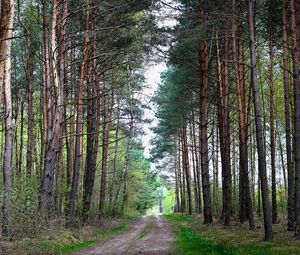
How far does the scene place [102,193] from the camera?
25.1m

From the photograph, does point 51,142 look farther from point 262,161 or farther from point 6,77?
point 262,161

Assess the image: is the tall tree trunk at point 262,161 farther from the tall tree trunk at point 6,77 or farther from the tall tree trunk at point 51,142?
the tall tree trunk at point 6,77

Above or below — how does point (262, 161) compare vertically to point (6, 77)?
below

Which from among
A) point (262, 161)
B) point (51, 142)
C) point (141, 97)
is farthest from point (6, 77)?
point (141, 97)

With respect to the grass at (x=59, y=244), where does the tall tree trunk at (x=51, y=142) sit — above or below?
above

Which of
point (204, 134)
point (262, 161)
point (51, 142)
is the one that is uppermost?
point (204, 134)

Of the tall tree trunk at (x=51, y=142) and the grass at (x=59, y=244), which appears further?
the tall tree trunk at (x=51, y=142)

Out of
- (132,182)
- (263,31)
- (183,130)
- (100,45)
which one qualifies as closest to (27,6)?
(100,45)

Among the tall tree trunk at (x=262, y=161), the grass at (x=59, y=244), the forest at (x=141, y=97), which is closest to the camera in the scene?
the grass at (x=59, y=244)

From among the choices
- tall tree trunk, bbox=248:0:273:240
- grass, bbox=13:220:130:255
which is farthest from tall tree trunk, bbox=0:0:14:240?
tall tree trunk, bbox=248:0:273:240

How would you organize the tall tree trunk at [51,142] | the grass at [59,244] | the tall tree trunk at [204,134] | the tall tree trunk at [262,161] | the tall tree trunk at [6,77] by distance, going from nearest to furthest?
1. the tall tree trunk at [6,77]
2. the grass at [59,244]
3. the tall tree trunk at [262,161]
4. the tall tree trunk at [51,142]
5. the tall tree trunk at [204,134]

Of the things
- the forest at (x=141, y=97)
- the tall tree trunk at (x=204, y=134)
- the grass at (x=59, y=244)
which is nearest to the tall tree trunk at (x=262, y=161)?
the forest at (x=141, y=97)

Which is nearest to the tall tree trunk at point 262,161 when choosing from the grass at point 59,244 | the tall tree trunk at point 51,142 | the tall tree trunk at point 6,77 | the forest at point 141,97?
the forest at point 141,97

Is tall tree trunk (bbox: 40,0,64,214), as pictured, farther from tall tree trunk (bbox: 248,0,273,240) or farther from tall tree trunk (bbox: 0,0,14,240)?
tall tree trunk (bbox: 248,0,273,240)
